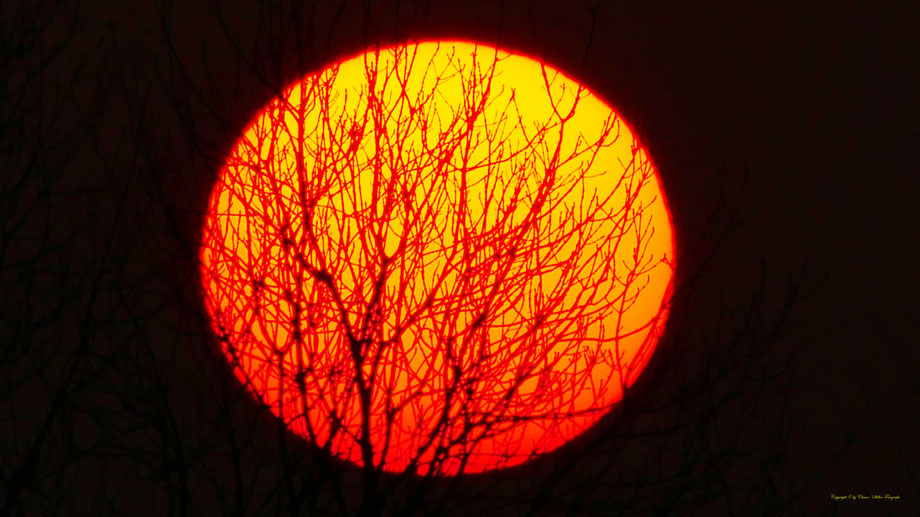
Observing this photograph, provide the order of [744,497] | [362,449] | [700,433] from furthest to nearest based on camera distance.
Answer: [744,497] < [700,433] < [362,449]

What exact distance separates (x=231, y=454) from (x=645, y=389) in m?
1.94

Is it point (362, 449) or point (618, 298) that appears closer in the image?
point (362, 449)

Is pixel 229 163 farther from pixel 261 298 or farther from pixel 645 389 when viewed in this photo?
pixel 645 389

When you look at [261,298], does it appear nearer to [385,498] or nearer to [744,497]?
[385,498]

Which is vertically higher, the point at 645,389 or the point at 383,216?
the point at 383,216

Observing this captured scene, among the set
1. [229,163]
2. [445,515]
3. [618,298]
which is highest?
[229,163]

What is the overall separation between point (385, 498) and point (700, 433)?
5.10 feet

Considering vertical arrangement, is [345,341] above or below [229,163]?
below

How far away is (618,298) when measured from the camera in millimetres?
6270

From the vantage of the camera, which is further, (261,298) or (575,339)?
(575,339)

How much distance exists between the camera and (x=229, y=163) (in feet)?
19.8

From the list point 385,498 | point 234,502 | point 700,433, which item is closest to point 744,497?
point 700,433

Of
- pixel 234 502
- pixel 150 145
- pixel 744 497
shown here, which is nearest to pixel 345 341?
pixel 234 502

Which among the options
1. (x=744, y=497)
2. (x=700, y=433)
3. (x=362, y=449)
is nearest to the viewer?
(x=362, y=449)
